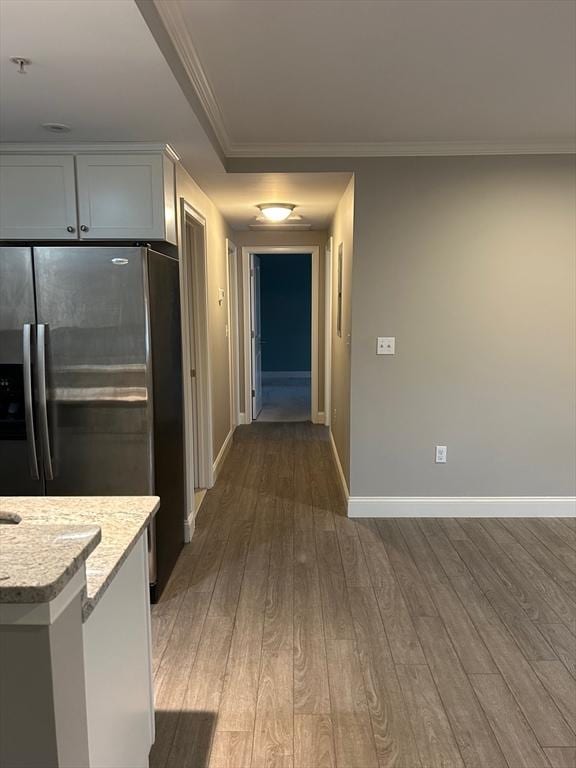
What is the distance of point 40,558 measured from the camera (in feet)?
2.88

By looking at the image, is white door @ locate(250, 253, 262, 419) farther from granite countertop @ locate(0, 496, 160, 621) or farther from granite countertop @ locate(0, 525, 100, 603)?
granite countertop @ locate(0, 525, 100, 603)

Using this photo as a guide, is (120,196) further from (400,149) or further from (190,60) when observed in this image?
(400,149)

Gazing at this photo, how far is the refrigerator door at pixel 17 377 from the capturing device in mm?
2471

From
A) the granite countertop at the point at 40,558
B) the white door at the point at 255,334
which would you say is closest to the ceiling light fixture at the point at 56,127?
the granite countertop at the point at 40,558

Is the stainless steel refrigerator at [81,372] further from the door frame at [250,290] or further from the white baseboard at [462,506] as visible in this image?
the door frame at [250,290]

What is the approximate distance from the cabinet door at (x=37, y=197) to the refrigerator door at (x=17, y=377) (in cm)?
29

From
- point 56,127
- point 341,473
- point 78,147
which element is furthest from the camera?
point 341,473

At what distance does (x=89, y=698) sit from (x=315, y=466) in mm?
3730

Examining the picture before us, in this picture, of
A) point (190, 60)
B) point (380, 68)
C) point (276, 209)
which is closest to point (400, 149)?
point (380, 68)

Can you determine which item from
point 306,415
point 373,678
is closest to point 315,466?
point 306,415

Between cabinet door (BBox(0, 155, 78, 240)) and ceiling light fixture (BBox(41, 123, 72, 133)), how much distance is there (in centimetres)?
20

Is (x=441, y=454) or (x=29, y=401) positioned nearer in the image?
(x=29, y=401)

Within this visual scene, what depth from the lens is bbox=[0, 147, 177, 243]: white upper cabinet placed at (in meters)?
2.65

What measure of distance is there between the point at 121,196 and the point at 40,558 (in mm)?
2236
